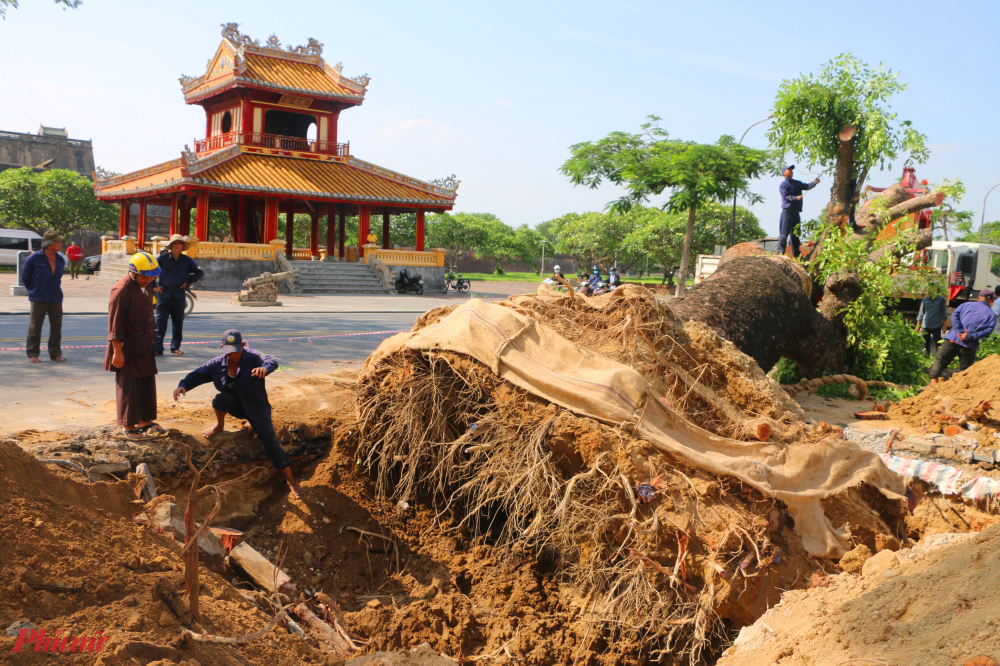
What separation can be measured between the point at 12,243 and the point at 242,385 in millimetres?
32652

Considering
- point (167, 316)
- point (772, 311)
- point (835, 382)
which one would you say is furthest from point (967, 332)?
point (167, 316)

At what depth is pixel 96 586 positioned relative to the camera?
2641 mm

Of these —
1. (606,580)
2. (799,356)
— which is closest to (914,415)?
(799,356)

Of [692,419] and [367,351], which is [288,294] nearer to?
[367,351]

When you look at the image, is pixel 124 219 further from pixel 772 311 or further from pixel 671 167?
pixel 772 311

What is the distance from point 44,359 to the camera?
24.5 ft

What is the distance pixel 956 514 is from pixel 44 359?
9.06m

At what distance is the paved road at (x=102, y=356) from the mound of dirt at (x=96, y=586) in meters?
2.04

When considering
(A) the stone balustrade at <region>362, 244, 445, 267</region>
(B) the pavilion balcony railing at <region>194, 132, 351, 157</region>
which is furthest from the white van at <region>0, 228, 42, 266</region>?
(A) the stone balustrade at <region>362, 244, 445, 267</region>

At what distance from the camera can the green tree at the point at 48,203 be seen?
3209 centimetres

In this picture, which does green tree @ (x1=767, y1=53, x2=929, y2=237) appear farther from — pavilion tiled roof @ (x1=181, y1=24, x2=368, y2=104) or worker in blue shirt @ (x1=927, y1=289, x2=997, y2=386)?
pavilion tiled roof @ (x1=181, y1=24, x2=368, y2=104)

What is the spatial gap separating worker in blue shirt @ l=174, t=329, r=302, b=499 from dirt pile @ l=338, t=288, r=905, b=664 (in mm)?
638

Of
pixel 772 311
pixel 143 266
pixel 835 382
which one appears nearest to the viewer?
pixel 143 266

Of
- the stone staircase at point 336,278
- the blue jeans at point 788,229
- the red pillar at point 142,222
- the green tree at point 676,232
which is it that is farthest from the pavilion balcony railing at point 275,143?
the blue jeans at point 788,229
